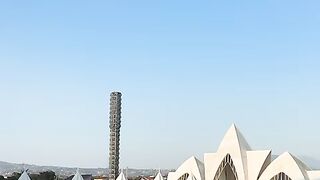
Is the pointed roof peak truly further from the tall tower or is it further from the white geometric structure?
the tall tower

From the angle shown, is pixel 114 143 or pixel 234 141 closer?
pixel 234 141

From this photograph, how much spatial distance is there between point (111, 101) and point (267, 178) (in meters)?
48.0

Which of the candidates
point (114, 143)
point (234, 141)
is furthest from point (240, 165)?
point (114, 143)

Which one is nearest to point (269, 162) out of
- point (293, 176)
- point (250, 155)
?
point (250, 155)

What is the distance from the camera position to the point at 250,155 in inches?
1690

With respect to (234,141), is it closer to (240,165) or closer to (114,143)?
(240,165)

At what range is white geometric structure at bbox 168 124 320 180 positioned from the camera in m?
38.4

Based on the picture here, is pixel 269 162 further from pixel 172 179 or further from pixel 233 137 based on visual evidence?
pixel 172 179

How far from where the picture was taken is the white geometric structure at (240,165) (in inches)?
1513

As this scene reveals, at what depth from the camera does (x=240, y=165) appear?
140ft

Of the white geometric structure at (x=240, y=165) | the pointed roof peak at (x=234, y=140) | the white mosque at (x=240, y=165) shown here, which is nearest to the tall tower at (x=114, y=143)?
the white mosque at (x=240, y=165)

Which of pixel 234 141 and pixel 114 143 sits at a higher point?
pixel 114 143

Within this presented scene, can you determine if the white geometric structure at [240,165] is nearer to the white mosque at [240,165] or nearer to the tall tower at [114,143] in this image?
the white mosque at [240,165]

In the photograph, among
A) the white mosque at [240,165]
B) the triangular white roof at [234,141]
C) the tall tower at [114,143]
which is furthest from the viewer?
the tall tower at [114,143]
